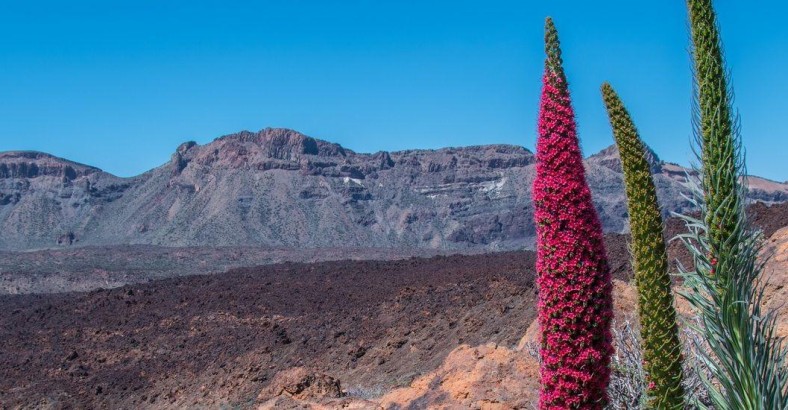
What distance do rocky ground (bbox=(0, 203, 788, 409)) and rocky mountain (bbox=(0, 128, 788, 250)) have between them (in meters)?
49.3

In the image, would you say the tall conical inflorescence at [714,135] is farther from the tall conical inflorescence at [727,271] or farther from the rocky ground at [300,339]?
the rocky ground at [300,339]

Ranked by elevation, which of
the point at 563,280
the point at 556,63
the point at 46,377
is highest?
the point at 556,63

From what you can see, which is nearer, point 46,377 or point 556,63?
point 556,63

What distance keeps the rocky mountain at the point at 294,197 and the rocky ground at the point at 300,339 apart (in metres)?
49.3

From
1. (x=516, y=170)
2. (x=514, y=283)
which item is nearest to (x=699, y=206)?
(x=514, y=283)

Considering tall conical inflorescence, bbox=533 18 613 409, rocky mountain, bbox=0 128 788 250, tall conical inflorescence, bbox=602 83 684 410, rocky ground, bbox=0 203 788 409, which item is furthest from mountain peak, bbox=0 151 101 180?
tall conical inflorescence, bbox=602 83 684 410

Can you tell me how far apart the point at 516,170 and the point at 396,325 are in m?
89.7

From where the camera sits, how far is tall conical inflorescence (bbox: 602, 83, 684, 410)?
4.18 metres

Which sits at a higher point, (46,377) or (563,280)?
(563,280)

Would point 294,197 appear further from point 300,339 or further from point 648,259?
point 648,259

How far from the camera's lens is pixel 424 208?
104 m

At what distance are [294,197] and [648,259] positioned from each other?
94.9 meters

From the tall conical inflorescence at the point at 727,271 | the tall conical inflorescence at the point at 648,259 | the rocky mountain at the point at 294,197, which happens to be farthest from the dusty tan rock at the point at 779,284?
the rocky mountain at the point at 294,197

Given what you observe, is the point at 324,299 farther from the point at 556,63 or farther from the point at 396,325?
the point at 556,63
